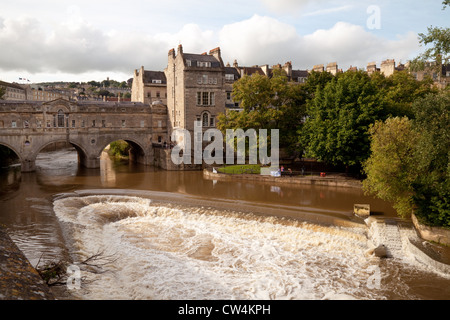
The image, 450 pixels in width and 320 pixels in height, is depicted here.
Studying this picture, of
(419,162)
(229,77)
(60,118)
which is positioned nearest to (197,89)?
(229,77)

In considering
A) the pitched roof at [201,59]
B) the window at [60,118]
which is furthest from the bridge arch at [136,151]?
the pitched roof at [201,59]

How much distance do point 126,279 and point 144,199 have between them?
44.0 feet

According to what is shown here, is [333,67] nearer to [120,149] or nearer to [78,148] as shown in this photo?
[120,149]

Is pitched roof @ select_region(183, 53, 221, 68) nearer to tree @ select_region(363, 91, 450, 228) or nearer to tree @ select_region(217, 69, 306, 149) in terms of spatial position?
tree @ select_region(217, 69, 306, 149)

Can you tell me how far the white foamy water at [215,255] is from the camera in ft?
52.4

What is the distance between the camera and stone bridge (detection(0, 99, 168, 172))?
141 ft

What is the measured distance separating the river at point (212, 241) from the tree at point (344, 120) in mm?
3734

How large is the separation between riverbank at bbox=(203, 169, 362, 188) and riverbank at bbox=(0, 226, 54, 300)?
28127 millimetres

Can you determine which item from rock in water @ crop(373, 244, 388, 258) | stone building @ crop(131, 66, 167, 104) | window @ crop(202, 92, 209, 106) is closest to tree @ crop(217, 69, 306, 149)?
window @ crop(202, 92, 209, 106)

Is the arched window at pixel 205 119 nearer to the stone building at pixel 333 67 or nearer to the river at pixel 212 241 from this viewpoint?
the river at pixel 212 241

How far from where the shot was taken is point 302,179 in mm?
35875
